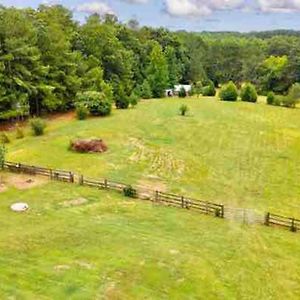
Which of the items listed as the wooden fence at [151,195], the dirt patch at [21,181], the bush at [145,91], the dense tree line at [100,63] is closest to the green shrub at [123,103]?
the dense tree line at [100,63]

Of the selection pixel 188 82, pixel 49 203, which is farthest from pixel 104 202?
pixel 188 82

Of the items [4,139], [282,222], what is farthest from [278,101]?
[282,222]

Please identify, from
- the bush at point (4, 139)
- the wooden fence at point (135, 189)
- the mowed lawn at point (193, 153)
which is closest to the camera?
the wooden fence at point (135, 189)

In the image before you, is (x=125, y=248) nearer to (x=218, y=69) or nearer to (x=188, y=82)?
(x=188, y=82)

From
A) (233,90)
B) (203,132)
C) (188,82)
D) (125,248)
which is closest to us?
(125,248)

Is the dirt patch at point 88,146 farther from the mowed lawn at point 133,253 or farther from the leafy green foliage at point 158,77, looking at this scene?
the leafy green foliage at point 158,77

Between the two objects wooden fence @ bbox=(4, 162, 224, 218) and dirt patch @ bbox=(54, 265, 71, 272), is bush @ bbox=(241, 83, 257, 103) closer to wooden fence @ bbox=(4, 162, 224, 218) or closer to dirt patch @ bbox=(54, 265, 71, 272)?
wooden fence @ bbox=(4, 162, 224, 218)

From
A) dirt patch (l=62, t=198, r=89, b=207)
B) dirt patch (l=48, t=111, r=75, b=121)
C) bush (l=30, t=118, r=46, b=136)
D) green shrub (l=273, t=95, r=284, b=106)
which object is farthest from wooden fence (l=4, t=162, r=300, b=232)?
green shrub (l=273, t=95, r=284, b=106)
